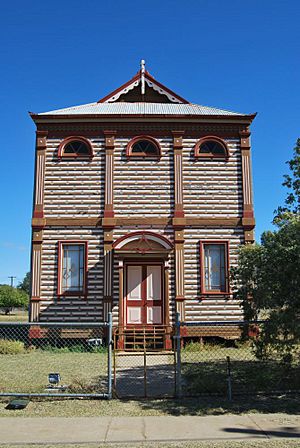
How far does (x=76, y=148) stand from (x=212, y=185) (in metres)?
5.37

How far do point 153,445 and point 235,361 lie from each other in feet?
24.5

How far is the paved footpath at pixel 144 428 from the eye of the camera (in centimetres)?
646

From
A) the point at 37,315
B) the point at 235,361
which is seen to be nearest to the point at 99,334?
the point at 37,315

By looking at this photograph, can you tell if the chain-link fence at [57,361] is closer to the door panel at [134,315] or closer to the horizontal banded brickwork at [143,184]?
the door panel at [134,315]

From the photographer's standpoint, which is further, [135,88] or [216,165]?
[135,88]

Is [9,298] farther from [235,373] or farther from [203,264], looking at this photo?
[235,373]

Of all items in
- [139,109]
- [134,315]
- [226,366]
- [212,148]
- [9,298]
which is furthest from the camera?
[9,298]

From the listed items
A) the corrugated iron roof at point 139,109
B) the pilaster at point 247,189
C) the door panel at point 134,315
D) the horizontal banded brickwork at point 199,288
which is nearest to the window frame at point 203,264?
the horizontal banded brickwork at point 199,288

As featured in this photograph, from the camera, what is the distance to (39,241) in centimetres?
1666

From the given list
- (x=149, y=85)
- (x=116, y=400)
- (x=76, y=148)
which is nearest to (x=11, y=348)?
(x=76, y=148)

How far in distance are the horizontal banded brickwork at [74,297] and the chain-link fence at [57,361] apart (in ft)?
1.98

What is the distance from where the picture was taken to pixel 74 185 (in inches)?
672

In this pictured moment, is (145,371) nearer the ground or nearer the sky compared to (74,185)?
nearer the ground

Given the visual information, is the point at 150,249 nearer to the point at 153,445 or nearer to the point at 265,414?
the point at 265,414
